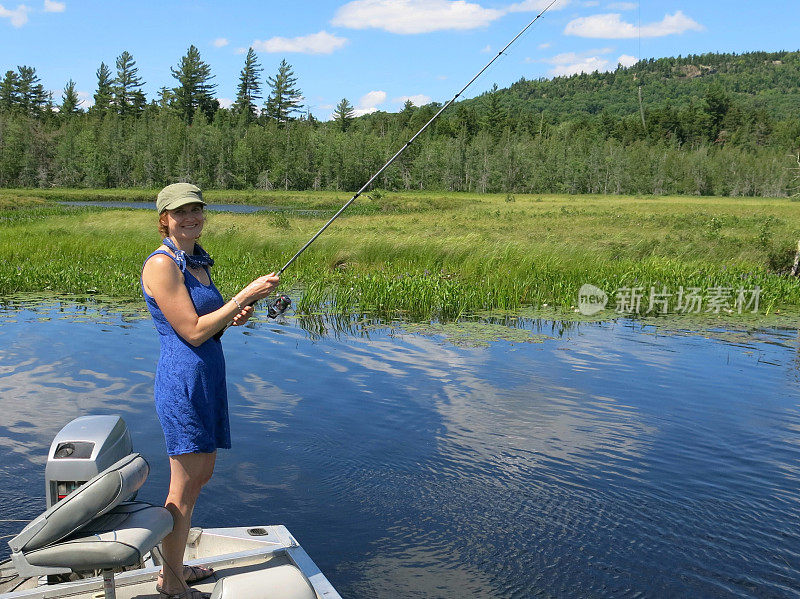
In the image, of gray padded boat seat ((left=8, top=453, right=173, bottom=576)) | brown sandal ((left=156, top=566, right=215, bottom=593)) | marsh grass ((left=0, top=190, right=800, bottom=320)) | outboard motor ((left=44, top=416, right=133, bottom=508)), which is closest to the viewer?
gray padded boat seat ((left=8, top=453, right=173, bottom=576))

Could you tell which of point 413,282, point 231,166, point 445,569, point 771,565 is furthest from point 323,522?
point 231,166

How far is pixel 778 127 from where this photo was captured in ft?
425

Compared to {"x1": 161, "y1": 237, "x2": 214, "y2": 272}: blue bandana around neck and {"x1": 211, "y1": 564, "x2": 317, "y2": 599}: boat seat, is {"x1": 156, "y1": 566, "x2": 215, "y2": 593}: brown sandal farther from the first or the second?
{"x1": 161, "y1": 237, "x2": 214, "y2": 272}: blue bandana around neck

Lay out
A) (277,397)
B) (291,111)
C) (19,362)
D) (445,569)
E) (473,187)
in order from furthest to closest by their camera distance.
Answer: (291,111) < (473,187) < (19,362) < (277,397) < (445,569)

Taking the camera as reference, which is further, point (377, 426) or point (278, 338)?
point (278, 338)

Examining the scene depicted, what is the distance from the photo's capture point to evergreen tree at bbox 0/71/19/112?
355 ft

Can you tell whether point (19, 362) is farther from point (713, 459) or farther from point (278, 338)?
point (713, 459)

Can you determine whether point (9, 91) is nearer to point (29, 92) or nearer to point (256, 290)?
point (29, 92)

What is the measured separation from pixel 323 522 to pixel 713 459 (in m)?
3.73

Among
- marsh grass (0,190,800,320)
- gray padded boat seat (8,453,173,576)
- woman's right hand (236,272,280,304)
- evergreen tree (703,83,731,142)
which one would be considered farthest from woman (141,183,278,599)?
evergreen tree (703,83,731,142)

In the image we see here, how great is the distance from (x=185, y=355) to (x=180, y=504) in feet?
2.38

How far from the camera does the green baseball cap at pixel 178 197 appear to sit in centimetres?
341

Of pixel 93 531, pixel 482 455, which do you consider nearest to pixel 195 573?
pixel 93 531

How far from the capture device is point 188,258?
3.42 metres
